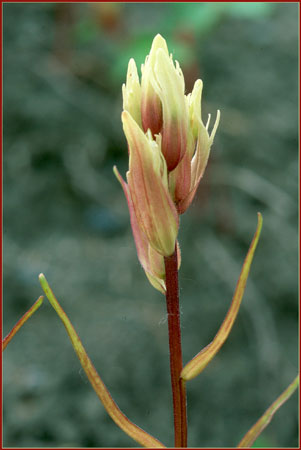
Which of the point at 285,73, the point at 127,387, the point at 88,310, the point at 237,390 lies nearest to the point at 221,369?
the point at 237,390

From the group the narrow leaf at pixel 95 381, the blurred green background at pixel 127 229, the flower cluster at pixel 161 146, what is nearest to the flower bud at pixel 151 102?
the flower cluster at pixel 161 146

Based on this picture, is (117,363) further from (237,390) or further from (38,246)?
(38,246)

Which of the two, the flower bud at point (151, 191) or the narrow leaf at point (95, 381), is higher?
the flower bud at point (151, 191)

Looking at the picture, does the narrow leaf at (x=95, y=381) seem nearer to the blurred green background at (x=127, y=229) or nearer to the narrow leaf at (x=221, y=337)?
the narrow leaf at (x=221, y=337)

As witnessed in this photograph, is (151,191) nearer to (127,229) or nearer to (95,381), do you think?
(95,381)

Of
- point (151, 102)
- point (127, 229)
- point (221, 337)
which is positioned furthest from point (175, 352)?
point (127, 229)
